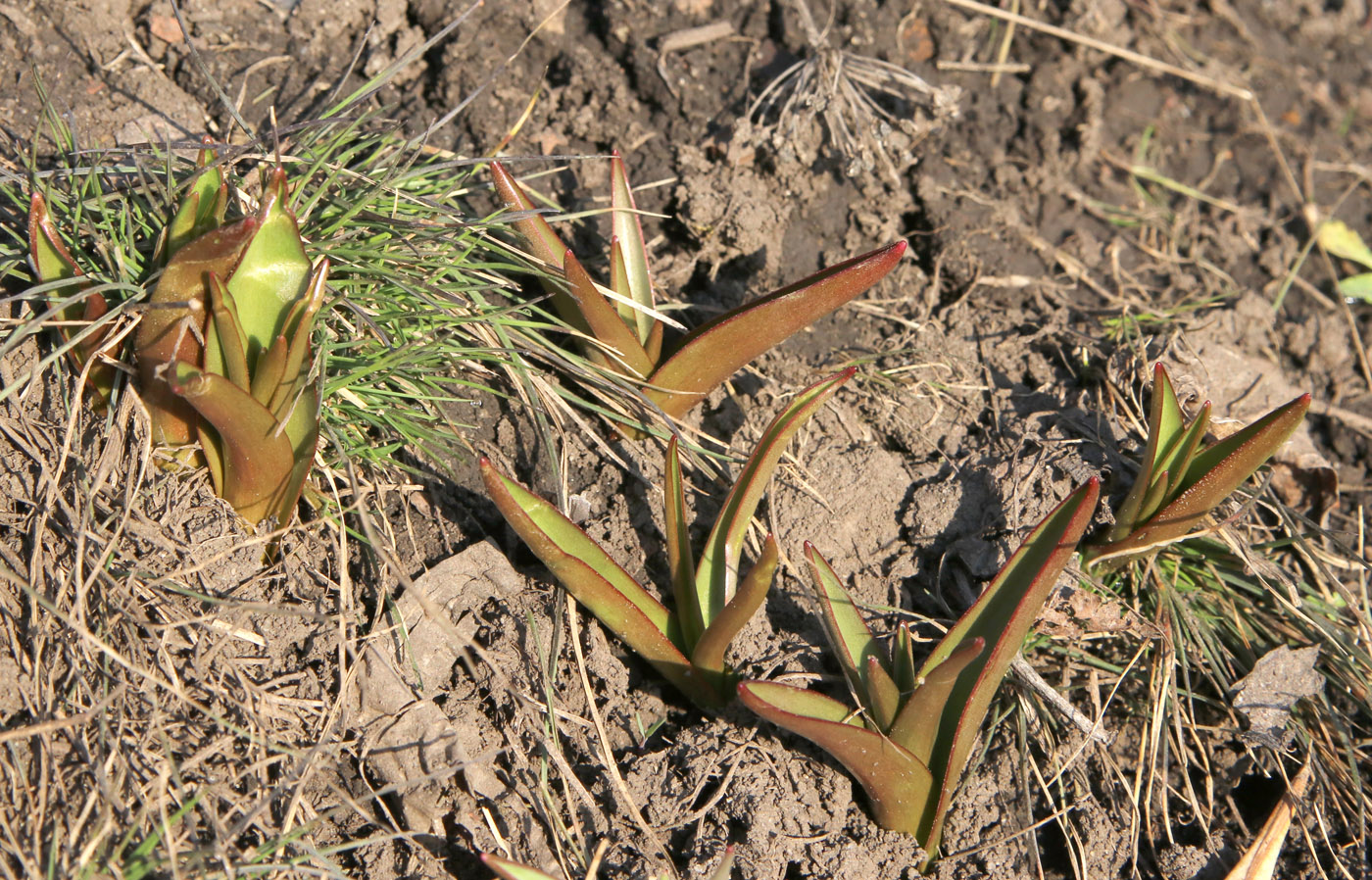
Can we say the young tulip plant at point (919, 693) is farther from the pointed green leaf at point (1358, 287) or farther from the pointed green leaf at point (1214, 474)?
the pointed green leaf at point (1358, 287)

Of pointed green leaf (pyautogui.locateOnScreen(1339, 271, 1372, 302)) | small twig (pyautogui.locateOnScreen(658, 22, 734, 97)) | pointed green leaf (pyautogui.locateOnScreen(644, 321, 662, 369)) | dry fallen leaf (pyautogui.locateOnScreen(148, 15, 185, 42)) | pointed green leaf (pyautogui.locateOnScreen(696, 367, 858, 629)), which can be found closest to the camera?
pointed green leaf (pyautogui.locateOnScreen(696, 367, 858, 629))

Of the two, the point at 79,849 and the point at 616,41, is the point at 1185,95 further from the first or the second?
the point at 79,849

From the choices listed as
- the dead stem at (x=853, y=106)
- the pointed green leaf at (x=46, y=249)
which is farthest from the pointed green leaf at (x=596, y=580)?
the dead stem at (x=853, y=106)

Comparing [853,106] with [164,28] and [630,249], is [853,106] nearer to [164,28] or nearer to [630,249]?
[630,249]

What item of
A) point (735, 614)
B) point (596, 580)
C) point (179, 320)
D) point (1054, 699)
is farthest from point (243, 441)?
point (1054, 699)

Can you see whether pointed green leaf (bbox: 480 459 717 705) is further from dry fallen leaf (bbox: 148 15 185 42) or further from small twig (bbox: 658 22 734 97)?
dry fallen leaf (bbox: 148 15 185 42)

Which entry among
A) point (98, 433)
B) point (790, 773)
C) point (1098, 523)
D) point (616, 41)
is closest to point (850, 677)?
point (790, 773)

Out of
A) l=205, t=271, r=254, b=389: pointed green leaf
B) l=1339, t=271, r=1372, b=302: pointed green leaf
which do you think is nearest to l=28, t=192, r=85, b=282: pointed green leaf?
l=205, t=271, r=254, b=389: pointed green leaf
